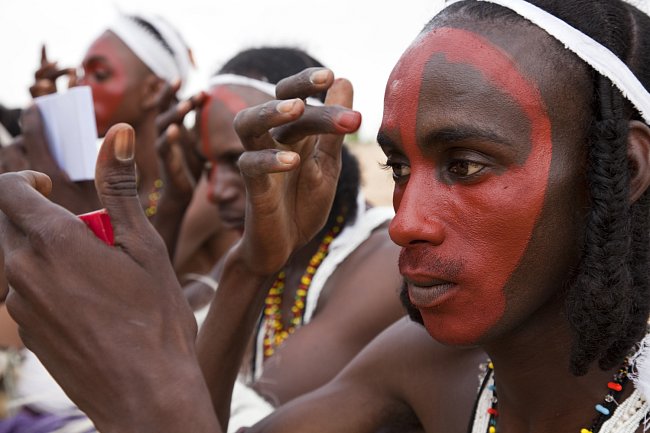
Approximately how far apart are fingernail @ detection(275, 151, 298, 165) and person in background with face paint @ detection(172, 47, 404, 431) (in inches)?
32.5

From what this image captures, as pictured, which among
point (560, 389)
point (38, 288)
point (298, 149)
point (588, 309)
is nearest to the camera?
point (38, 288)

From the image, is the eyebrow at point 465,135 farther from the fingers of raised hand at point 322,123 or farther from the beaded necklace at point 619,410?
the beaded necklace at point 619,410

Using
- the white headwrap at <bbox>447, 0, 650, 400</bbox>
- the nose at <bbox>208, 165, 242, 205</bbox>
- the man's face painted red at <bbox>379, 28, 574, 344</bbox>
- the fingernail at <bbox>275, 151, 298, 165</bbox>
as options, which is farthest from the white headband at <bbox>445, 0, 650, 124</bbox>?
the nose at <bbox>208, 165, 242, 205</bbox>

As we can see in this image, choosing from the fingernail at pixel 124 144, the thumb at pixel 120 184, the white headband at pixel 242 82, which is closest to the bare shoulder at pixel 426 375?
the thumb at pixel 120 184

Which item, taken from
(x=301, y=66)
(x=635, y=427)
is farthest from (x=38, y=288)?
(x=301, y=66)

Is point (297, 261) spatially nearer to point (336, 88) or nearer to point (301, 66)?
point (301, 66)

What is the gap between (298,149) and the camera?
215 centimetres

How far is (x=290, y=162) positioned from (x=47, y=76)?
2.78m

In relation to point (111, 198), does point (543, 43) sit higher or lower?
higher

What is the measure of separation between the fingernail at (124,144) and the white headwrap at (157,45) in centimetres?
384

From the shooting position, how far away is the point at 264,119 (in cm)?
191

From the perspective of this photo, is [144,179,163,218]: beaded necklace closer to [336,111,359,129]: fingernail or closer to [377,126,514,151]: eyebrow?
[336,111,359,129]: fingernail

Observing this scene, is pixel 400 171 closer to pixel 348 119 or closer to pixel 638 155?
pixel 348 119

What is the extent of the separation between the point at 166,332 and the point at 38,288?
0.83ft
